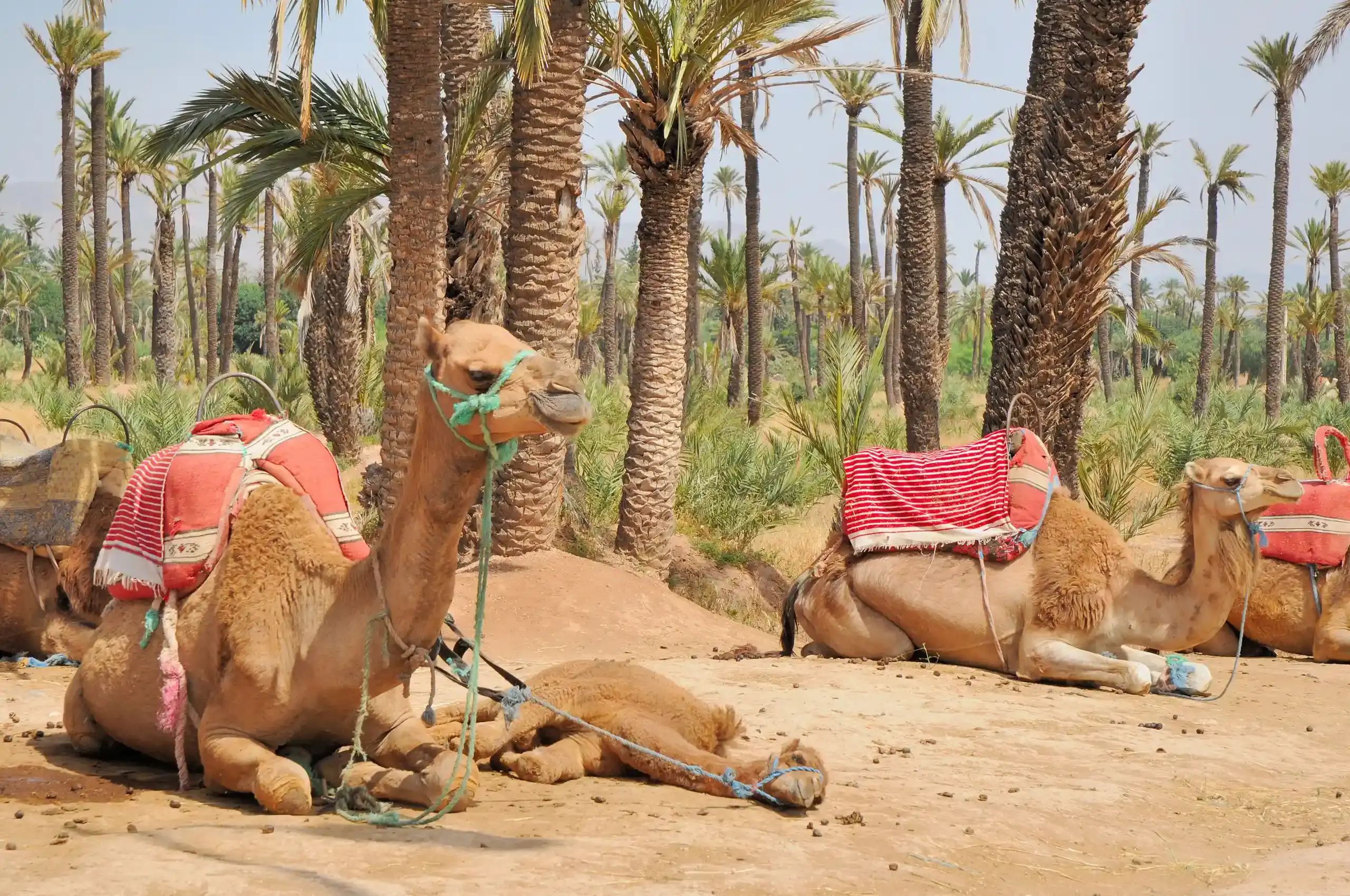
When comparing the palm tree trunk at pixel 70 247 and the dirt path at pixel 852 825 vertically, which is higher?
the palm tree trunk at pixel 70 247

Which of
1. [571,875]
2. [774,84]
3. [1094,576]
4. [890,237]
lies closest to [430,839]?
[571,875]

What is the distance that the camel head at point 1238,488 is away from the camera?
803cm

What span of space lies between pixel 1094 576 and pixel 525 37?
19.9 feet

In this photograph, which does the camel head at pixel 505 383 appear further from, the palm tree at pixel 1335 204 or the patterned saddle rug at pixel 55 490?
the palm tree at pixel 1335 204

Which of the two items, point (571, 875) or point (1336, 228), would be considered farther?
point (1336, 228)

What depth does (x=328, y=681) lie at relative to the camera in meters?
4.77

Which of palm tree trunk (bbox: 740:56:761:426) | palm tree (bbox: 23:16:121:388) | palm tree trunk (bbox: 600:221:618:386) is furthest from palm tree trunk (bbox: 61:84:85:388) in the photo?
palm tree trunk (bbox: 600:221:618:386)

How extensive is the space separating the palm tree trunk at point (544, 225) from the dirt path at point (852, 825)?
445 centimetres

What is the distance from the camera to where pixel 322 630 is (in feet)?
15.7

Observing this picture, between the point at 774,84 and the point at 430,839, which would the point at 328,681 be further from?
the point at 774,84

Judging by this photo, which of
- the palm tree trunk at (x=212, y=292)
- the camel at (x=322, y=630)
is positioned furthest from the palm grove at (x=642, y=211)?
the palm tree trunk at (x=212, y=292)

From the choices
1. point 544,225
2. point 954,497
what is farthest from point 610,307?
point 954,497

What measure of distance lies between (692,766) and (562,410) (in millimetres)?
1962

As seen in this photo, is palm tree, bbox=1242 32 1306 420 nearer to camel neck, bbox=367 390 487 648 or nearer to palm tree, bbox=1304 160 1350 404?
palm tree, bbox=1304 160 1350 404
